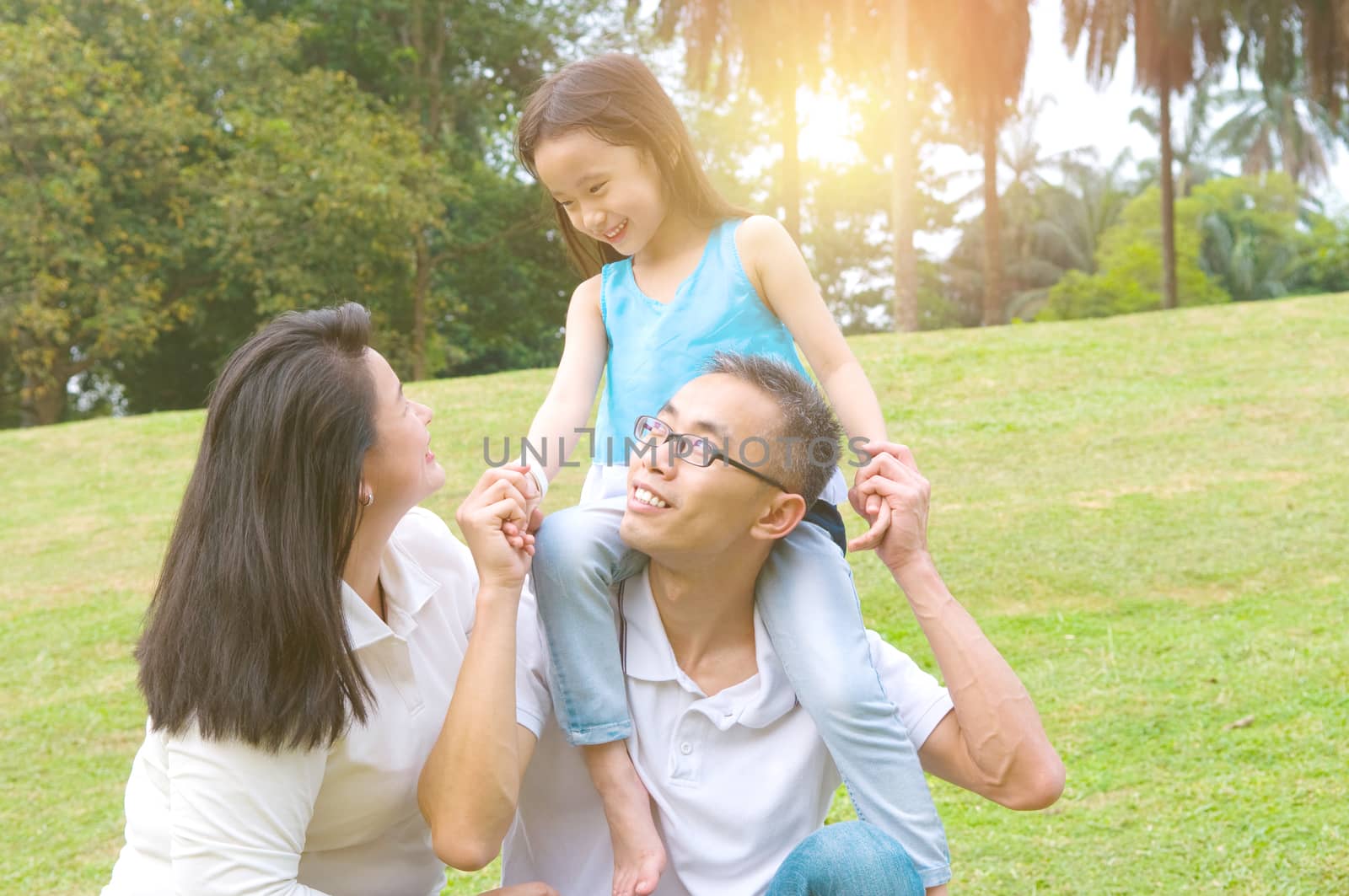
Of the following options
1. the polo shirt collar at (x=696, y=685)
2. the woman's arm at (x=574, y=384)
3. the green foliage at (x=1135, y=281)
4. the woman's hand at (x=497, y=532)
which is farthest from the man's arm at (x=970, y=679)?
the green foliage at (x=1135, y=281)

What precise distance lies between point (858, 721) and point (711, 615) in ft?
1.20

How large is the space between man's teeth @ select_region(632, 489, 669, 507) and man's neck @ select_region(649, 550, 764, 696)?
0.42 feet

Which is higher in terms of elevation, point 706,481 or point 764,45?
point 764,45

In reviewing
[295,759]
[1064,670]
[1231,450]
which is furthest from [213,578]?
[1231,450]

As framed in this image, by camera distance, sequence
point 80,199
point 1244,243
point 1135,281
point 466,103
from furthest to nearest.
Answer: point 1244,243 → point 1135,281 → point 466,103 → point 80,199

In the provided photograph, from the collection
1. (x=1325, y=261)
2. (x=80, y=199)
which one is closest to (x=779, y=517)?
(x=80, y=199)

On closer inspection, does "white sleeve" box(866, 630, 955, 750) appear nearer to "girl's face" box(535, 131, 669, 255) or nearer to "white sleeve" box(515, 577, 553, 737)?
"white sleeve" box(515, 577, 553, 737)

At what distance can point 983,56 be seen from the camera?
18.9 metres

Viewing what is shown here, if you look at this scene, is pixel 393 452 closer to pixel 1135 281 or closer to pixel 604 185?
pixel 604 185

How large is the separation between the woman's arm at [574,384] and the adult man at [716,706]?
1.76 ft

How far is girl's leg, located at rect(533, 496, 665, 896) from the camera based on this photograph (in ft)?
7.37

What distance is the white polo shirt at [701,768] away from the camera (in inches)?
89.1

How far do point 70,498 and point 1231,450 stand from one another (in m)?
9.94

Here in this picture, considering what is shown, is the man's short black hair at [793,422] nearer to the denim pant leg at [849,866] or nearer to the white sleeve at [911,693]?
the white sleeve at [911,693]
